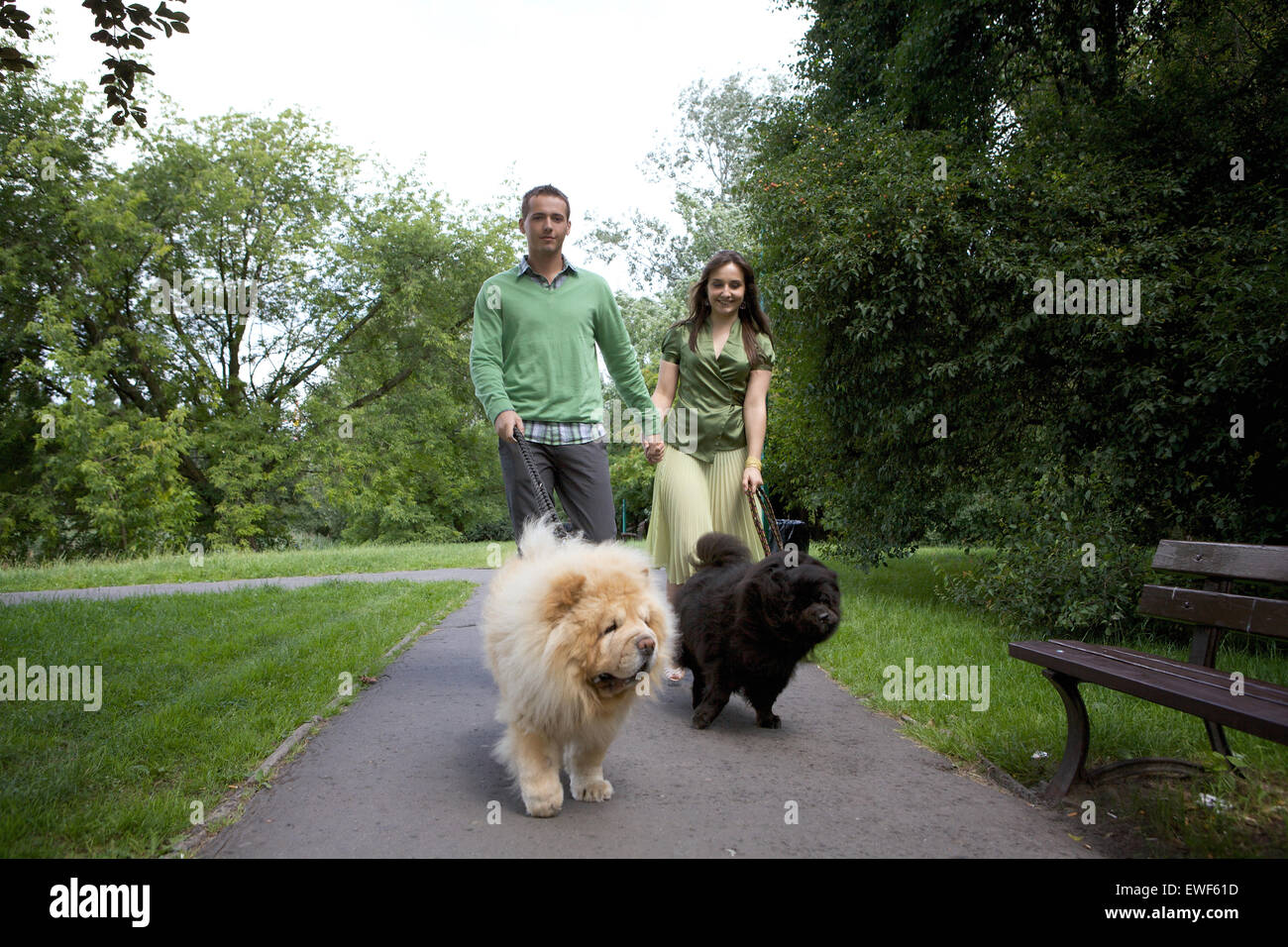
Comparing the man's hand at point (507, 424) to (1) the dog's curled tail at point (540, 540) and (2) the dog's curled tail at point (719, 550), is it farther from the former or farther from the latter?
(2) the dog's curled tail at point (719, 550)

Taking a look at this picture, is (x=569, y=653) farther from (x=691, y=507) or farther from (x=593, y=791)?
(x=691, y=507)

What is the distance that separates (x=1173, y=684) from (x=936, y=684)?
8.89 feet

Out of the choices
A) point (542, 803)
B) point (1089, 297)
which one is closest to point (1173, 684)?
point (542, 803)

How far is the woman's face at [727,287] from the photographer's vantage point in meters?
5.38

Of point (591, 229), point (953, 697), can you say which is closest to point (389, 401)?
point (591, 229)

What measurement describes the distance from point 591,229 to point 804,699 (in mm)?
40475

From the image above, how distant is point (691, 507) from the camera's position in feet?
17.8

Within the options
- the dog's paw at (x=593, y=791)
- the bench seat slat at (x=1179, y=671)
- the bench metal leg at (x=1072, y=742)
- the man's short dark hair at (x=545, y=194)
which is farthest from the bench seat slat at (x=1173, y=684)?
the man's short dark hair at (x=545, y=194)

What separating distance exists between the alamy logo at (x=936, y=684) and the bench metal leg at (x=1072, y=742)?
4.26 feet

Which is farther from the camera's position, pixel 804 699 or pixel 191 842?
pixel 804 699

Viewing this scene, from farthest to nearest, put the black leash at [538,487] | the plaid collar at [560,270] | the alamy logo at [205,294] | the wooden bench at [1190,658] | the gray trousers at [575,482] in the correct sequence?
the alamy logo at [205,294] → the plaid collar at [560,270] → the gray trousers at [575,482] → the black leash at [538,487] → the wooden bench at [1190,658]
